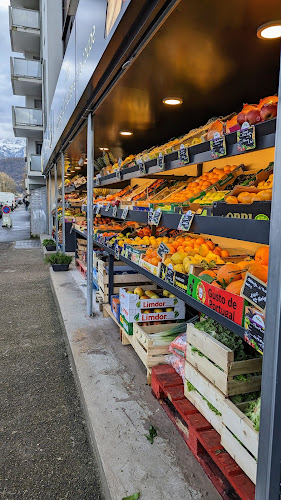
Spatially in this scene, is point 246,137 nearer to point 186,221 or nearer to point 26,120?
point 186,221

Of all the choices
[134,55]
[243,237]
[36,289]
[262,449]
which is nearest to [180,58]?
[134,55]

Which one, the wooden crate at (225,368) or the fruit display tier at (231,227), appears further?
the wooden crate at (225,368)

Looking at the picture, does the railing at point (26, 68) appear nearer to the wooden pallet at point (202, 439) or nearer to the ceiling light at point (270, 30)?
the ceiling light at point (270, 30)

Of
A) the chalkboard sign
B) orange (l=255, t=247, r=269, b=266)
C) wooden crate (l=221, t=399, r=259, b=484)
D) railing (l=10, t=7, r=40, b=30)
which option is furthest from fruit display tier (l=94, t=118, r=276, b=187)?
railing (l=10, t=7, r=40, b=30)

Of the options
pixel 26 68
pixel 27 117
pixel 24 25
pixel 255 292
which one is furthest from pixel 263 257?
pixel 24 25

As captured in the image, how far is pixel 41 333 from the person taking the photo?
466 centimetres

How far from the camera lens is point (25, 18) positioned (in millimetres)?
19812

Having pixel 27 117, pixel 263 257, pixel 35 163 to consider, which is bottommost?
pixel 263 257

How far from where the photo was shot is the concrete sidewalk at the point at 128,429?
6.24ft

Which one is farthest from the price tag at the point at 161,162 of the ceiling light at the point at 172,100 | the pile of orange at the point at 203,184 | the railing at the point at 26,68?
the railing at the point at 26,68

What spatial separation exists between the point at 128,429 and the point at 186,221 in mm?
1458

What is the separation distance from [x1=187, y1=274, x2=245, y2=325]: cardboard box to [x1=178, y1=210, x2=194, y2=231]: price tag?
1.03 ft

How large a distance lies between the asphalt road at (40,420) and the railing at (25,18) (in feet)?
66.9

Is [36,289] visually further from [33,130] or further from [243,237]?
[33,130]
